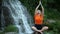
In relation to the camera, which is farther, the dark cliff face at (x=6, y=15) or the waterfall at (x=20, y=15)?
the waterfall at (x=20, y=15)

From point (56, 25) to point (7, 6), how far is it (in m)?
2.93

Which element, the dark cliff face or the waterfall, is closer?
the dark cliff face

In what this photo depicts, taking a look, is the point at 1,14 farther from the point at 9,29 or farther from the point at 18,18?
the point at 9,29

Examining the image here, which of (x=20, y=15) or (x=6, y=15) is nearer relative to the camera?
(x=6, y=15)

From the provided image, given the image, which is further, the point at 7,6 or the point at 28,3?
the point at 28,3

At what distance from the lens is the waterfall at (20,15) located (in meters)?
16.3

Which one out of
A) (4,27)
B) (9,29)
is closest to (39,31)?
(9,29)

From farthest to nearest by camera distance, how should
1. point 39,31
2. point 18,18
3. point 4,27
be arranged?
point 18,18 < point 4,27 < point 39,31

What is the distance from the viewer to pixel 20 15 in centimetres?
1742

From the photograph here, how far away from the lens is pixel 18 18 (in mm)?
17078

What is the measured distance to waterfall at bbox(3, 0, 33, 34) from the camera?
16.3 meters

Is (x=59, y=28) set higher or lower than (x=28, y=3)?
lower

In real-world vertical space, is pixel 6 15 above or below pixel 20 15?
above

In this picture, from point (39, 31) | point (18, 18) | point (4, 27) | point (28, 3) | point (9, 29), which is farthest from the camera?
point (28, 3)
